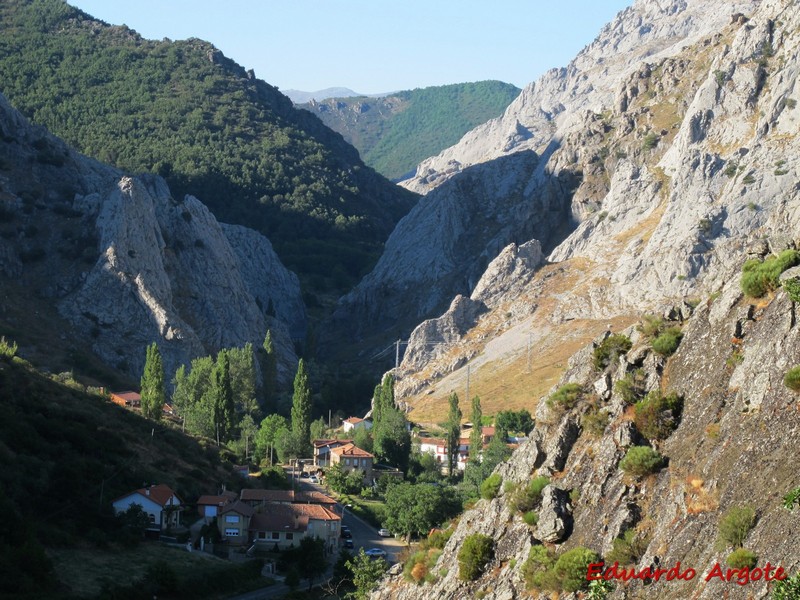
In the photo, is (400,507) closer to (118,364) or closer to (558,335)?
(118,364)

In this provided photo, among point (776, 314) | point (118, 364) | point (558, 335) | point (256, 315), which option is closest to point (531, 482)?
point (776, 314)

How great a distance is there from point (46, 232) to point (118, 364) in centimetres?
2517

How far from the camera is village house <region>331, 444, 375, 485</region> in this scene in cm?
10925

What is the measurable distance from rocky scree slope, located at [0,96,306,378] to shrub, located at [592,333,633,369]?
10346cm

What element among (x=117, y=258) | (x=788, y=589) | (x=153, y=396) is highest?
(x=117, y=258)

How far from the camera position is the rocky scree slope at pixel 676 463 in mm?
27359

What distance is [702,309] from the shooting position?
34.1m

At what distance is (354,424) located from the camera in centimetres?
13775

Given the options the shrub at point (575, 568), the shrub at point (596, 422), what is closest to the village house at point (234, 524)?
the shrub at point (596, 422)

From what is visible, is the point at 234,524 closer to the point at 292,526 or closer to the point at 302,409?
the point at 292,526

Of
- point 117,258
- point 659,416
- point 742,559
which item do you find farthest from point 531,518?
point 117,258

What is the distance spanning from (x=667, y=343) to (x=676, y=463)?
4.53 metres

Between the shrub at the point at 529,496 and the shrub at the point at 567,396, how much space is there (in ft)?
8.40

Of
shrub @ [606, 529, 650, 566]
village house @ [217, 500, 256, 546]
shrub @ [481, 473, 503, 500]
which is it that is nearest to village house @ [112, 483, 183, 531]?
village house @ [217, 500, 256, 546]
